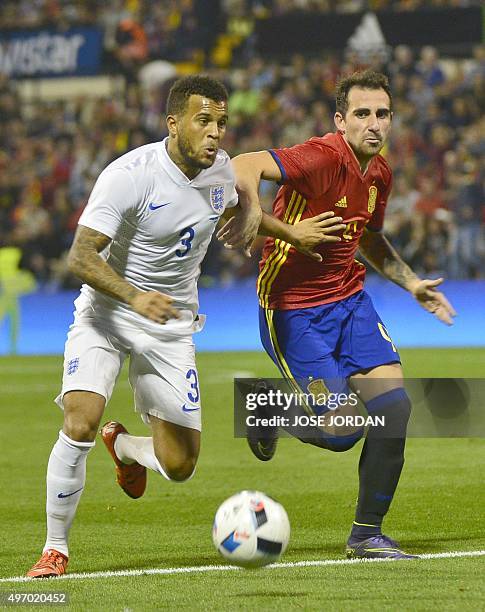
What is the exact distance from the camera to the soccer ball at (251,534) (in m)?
5.45

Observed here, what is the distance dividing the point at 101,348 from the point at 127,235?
552 mm

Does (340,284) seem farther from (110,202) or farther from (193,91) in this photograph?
Result: (110,202)

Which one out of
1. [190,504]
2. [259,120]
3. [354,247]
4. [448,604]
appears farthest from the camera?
[259,120]

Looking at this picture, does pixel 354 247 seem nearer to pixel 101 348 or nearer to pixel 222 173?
pixel 222 173

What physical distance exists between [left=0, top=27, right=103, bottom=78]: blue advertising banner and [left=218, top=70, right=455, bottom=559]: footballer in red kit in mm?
18752

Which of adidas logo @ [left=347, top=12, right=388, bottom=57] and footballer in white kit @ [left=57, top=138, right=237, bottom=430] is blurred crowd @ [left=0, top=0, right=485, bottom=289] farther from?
footballer in white kit @ [left=57, top=138, right=237, bottom=430]

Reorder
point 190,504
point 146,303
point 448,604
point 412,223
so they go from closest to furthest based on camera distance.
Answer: point 448,604 → point 146,303 → point 190,504 → point 412,223

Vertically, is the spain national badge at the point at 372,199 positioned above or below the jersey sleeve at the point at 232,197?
below

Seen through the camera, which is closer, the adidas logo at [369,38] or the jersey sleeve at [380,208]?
the jersey sleeve at [380,208]

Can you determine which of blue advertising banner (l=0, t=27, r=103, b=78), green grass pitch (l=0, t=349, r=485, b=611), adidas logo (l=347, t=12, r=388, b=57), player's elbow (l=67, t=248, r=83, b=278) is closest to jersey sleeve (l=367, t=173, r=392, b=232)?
green grass pitch (l=0, t=349, r=485, b=611)

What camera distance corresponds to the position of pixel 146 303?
5.45 m

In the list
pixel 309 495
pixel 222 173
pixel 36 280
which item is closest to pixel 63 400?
pixel 222 173

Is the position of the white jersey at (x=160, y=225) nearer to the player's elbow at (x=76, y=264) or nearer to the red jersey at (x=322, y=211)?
the player's elbow at (x=76, y=264)

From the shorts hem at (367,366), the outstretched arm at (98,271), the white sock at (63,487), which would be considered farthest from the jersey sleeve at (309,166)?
the white sock at (63,487)
